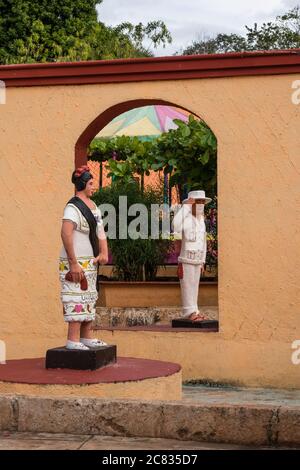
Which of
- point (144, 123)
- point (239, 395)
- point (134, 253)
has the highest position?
point (144, 123)

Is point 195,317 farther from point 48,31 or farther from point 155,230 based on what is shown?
point 48,31

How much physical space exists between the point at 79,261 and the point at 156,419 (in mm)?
2083

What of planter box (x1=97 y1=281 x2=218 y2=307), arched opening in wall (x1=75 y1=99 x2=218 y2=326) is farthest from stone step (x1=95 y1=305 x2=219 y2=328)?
planter box (x1=97 y1=281 x2=218 y2=307)

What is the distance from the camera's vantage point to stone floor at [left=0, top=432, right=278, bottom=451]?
6008 millimetres

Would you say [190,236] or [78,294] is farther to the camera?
[190,236]

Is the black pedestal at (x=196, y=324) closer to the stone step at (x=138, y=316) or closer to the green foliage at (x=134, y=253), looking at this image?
the stone step at (x=138, y=316)

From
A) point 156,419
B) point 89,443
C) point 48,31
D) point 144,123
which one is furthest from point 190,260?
point 48,31

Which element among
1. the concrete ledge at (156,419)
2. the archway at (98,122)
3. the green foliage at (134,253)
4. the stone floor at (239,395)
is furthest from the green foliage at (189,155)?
the concrete ledge at (156,419)

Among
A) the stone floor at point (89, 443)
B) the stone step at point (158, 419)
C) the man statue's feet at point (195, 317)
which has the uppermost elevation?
the man statue's feet at point (195, 317)

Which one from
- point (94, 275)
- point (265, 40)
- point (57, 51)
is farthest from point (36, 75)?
point (265, 40)

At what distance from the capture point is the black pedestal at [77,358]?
8.00 m

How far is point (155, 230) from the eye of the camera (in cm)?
1253
